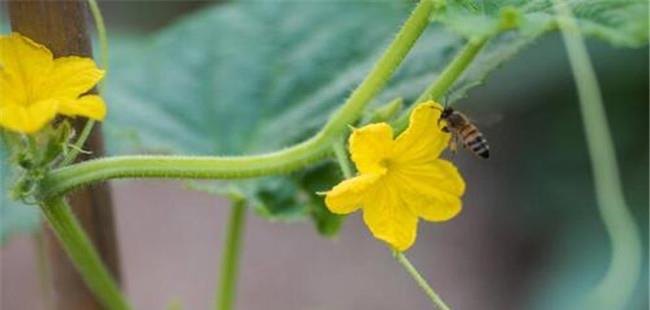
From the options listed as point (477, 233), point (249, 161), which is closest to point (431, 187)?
point (249, 161)

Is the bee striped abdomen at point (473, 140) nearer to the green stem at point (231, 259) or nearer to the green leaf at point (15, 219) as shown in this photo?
the green stem at point (231, 259)

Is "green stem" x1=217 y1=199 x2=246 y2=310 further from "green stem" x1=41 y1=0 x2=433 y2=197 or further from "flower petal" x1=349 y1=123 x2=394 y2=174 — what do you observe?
"flower petal" x1=349 y1=123 x2=394 y2=174

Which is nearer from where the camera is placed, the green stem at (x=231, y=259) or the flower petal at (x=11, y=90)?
the flower petal at (x=11, y=90)

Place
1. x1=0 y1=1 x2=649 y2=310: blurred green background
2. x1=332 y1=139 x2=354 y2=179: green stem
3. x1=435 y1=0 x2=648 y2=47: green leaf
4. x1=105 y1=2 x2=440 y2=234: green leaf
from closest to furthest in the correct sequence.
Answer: x1=435 y1=0 x2=648 y2=47: green leaf, x1=332 y1=139 x2=354 y2=179: green stem, x1=105 y1=2 x2=440 y2=234: green leaf, x1=0 y1=1 x2=649 y2=310: blurred green background

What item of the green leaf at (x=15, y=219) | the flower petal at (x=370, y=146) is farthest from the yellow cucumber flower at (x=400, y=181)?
the green leaf at (x=15, y=219)

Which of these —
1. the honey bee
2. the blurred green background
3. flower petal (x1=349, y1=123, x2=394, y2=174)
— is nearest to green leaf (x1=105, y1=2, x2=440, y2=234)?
the honey bee

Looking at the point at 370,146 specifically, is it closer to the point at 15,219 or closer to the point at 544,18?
the point at 544,18
